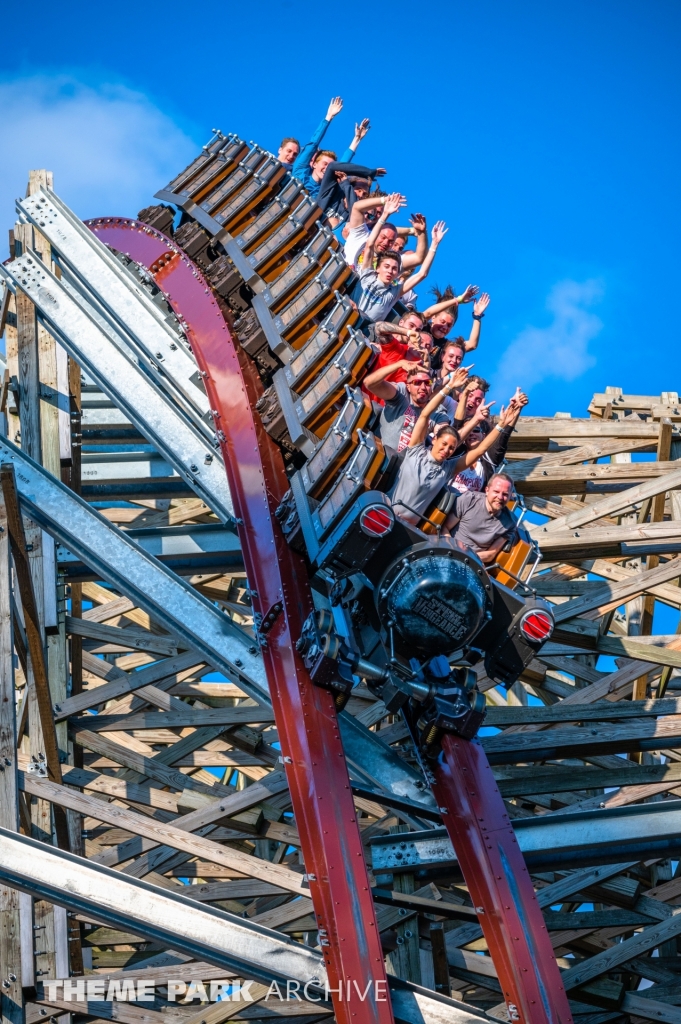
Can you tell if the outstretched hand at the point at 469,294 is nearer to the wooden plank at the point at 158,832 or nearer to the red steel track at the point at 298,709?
the red steel track at the point at 298,709

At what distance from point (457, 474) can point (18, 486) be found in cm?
257

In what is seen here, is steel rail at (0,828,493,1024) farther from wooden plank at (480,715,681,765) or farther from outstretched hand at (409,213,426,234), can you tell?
outstretched hand at (409,213,426,234)

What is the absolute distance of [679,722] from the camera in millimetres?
8484

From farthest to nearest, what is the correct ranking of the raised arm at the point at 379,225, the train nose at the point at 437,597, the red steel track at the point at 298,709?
→ the raised arm at the point at 379,225 → the train nose at the point at 437,597 → the red steel track at the point at 298,709

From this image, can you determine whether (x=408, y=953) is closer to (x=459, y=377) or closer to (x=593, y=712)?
(x=593, y=712)

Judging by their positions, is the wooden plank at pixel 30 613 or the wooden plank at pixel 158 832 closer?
the wooden plank at pixel 30 613

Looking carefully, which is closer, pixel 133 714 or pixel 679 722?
pixel 679 722

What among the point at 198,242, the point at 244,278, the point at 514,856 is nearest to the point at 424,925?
the point at 514,856

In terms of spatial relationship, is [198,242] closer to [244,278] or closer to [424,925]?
[244,278]

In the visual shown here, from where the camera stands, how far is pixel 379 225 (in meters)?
9.99

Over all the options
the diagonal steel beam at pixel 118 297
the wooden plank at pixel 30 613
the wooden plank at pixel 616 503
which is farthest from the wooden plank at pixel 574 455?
the wooden plank at pixel 30 613

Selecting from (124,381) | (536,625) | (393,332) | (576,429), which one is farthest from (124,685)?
(576,429)

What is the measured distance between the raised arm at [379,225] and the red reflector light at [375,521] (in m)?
3.62

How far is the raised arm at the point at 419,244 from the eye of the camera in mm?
11203
